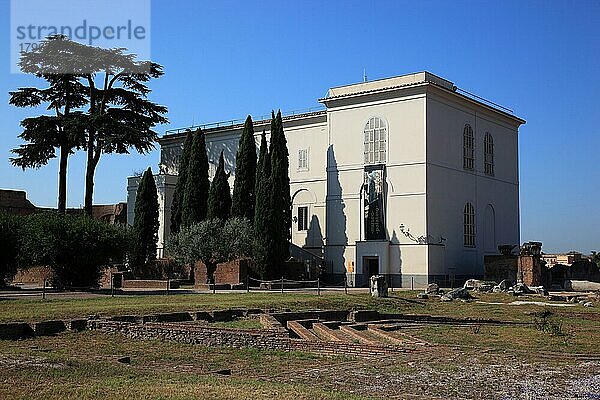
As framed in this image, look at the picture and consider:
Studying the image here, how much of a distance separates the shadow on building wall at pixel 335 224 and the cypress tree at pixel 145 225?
13147 millimetres

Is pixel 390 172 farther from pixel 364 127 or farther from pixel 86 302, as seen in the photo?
pixel 86 302

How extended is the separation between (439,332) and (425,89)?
32919 mm

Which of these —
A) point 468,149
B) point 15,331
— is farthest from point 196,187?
point 15,331

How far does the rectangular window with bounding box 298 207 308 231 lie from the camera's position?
2310 inches

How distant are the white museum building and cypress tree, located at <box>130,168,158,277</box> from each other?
1105cm

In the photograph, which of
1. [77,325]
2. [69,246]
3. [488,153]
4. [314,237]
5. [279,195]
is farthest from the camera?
[488,153]

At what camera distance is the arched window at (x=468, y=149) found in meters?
55.9

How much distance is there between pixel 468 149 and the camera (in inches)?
2221

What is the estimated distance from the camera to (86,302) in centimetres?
2750

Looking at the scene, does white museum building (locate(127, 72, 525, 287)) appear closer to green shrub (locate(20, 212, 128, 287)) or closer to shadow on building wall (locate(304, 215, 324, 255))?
shadow on building wall (locate(304, 215, 324, 255))

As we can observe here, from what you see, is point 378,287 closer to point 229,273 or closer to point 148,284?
point 229,273

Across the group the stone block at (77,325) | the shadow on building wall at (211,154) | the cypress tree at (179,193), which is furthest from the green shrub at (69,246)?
the shadow on building wall at (211,154)

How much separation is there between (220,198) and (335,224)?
A: 883 cm

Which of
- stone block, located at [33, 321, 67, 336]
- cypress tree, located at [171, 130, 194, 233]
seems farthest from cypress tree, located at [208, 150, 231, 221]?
stone block, located at [33, 321, 67, 336]
